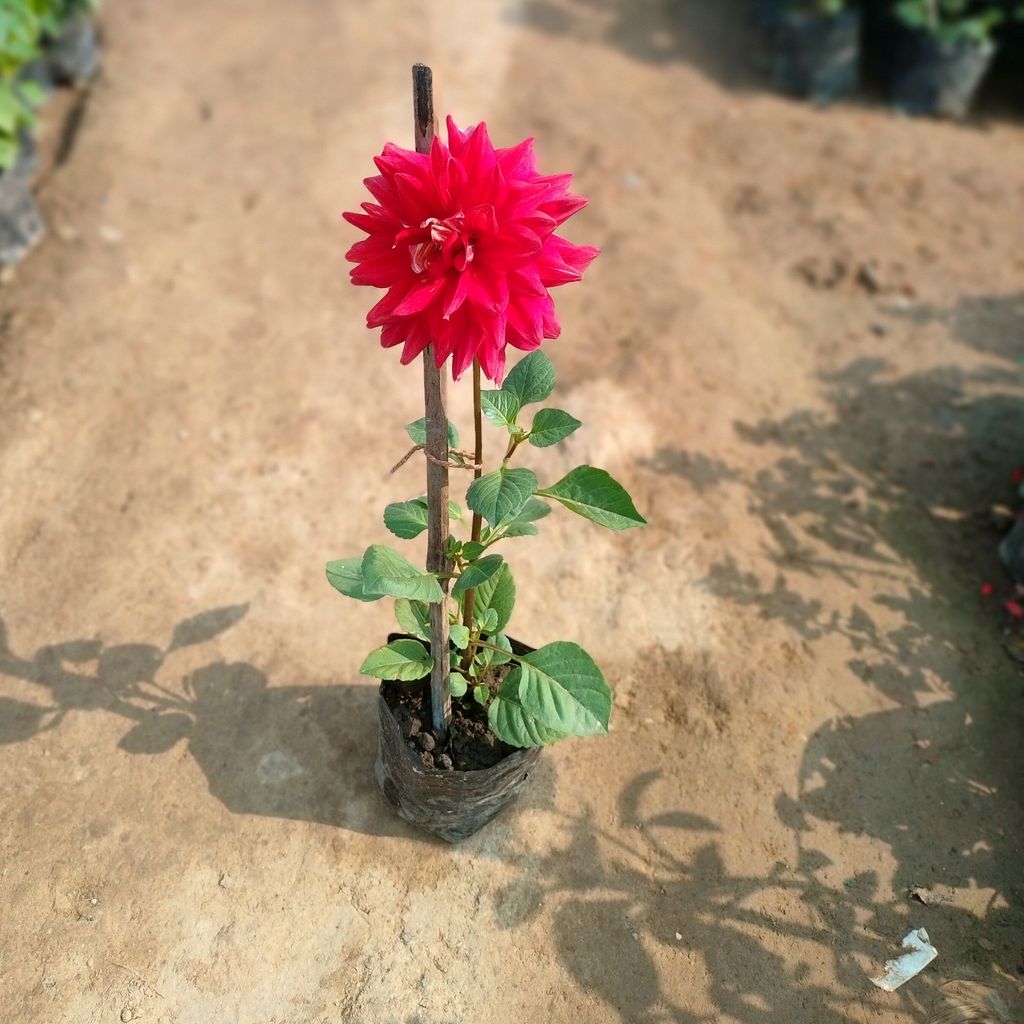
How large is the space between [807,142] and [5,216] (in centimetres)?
422

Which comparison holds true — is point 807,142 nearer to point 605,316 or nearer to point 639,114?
point 639,114

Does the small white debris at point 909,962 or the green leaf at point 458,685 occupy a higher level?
the green leaf at point 458,685

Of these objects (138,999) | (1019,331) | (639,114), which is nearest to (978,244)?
(1019,331)

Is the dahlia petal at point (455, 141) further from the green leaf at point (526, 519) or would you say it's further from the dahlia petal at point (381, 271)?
the green leaf at point (526, 519)

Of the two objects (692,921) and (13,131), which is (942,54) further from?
(692,921)

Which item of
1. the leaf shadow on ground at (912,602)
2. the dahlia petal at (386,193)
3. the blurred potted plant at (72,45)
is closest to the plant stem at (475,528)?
the dahlia petal at (386,193)

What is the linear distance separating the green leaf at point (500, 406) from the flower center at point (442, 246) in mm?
433

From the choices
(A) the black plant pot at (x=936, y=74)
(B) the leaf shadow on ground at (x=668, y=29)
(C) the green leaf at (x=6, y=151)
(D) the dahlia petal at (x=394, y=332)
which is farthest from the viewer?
(B) the leaf shadow on ground at (x=668, y=29)

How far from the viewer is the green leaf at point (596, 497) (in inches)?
68.7

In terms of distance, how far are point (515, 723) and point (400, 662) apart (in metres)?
0.30

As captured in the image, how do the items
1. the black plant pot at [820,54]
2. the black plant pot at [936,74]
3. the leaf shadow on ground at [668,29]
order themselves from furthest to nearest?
the leaf shadow on ground at [668,29] → the black plant pot at [820,54] → the black plant pot at [936,74]

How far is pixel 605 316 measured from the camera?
3.99 metres

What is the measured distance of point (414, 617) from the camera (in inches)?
84.3

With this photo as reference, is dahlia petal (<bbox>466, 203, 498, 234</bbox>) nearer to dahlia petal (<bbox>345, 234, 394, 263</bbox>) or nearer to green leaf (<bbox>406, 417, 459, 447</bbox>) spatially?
dahlia petal (<bbox>345, 234, 394, 263</bbox>)
